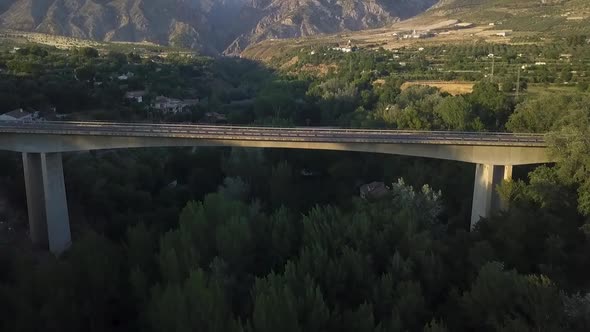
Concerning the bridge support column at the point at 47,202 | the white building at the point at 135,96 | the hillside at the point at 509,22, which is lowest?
the bridge support column at the point at 47,202

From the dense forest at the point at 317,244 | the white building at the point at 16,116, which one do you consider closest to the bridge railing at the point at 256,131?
the dense forest at the point at 317,244

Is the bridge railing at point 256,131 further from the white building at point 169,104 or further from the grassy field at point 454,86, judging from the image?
the white building at point 169,104

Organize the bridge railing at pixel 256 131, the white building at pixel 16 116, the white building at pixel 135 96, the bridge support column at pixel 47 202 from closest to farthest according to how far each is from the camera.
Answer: the bridge railing at pixel 256 131, the bridge support column at pixel 47 202, the white building at pixel 16 116, the white building at pixel 135 96

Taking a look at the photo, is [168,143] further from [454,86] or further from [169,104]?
[454,86]

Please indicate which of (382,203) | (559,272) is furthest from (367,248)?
(559,272)

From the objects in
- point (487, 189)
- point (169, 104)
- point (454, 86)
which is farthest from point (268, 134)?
point (169, 104)

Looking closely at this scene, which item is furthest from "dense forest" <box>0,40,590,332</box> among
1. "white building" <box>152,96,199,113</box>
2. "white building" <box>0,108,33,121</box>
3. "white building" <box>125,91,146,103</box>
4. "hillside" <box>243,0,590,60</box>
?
"hillside" <box>243,0,590,60</box>

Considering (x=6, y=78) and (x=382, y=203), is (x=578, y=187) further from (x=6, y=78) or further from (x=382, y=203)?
(x=6, y=78)
